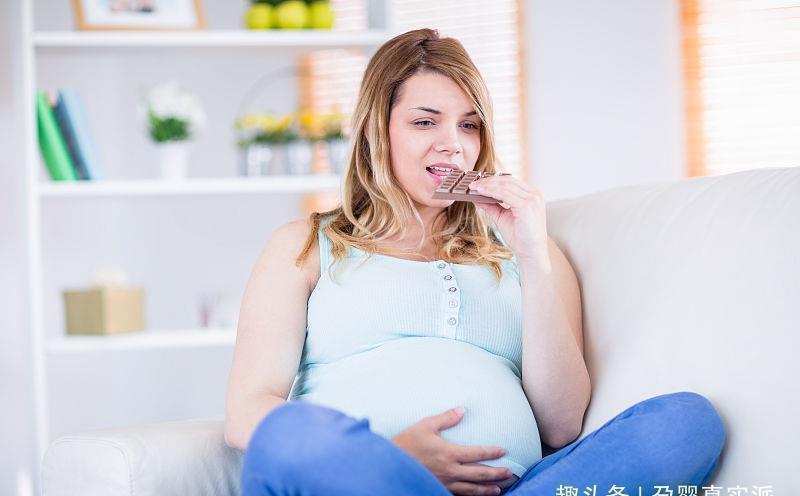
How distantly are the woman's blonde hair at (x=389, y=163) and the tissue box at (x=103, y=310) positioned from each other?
1.19m

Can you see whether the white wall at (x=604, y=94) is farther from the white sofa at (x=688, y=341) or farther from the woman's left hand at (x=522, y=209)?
the woman's left hand at (x=522, y=209)

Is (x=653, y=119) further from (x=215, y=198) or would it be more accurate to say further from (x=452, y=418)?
(x=452, y=418)

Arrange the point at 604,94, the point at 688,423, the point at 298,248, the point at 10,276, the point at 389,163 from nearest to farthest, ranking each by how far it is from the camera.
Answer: the point at 688,423 < the point at 298,248 < the point at 389,163 < the point at 10,276 < the point at 604,94

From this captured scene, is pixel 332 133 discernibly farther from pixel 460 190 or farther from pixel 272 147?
pixel 460 190

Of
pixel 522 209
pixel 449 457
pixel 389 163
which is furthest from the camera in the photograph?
pixel 389 163

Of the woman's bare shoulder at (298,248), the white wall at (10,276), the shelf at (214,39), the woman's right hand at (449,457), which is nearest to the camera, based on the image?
the woman's right hand at (449,457)

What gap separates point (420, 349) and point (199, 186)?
1515 mm

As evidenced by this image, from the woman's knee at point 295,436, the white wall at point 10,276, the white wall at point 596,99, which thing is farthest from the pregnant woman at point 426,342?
the white wall at point 596,99

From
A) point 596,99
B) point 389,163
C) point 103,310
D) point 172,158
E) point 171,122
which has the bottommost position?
point 103,310

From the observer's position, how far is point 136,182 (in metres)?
2.85

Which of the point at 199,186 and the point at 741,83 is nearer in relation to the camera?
the point at 199,186

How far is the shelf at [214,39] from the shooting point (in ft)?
9.28

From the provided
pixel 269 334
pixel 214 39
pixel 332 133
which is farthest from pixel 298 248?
pixel 214 39

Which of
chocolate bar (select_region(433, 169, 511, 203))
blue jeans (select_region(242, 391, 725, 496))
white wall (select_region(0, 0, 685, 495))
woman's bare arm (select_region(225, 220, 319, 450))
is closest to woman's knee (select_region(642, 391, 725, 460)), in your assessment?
blue jeans (select_region(242, 391, 725, 496))
